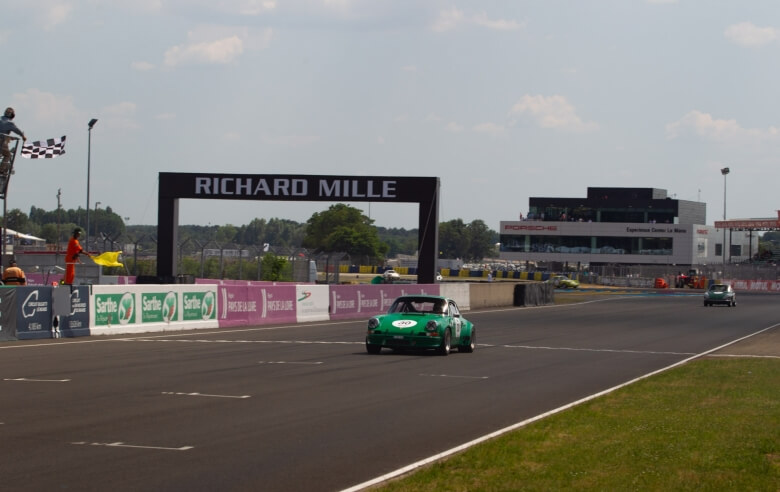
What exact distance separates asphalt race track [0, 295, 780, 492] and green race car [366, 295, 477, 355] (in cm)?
31

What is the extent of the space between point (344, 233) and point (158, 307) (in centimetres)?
9985

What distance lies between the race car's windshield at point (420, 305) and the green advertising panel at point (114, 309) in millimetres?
7952

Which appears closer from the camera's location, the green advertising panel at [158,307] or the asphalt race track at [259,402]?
the asphalt race track at [259,402]

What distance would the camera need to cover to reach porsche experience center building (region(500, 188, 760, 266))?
13150cm

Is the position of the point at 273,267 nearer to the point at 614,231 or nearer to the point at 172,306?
the point at 172,306

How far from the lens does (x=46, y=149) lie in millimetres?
35594

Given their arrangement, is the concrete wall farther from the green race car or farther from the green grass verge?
the green grass verge

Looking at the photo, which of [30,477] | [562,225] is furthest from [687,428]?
[562,225]

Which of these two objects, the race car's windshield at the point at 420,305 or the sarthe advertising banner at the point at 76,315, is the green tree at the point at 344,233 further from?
the race car's windshield at the point at 420,305

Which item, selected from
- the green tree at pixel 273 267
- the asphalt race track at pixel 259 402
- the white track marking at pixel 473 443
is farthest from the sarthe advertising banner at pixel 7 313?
the green tree at pixel 273 267

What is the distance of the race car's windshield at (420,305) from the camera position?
21.9 meters

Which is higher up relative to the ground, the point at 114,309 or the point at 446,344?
the point at 114,309

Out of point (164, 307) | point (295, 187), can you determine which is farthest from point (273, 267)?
point (164, 307)

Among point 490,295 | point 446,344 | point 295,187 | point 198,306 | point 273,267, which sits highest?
point 295,187
